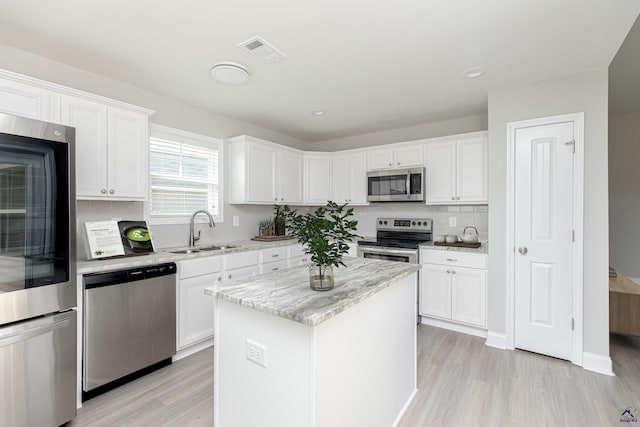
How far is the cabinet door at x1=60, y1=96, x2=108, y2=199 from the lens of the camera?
2.22m

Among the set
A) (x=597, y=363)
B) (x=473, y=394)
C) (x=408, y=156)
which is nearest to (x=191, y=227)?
(x=408, y=156)

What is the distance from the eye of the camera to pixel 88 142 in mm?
2316

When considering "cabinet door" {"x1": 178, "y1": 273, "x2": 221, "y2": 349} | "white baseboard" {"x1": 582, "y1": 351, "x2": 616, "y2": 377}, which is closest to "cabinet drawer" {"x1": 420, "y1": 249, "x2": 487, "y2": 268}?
"white baseboard" {"x1": 582, "y1": 351, "x2": 616, "y2": 377}

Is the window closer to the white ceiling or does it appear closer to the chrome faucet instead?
the chrome faucet

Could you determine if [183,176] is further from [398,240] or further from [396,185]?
[398,240]

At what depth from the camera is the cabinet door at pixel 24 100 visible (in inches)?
75.6

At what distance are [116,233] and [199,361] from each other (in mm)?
1351

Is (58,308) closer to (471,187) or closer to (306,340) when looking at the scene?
(306,340)

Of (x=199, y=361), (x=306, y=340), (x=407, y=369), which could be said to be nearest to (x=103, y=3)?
(x=306, y=340)

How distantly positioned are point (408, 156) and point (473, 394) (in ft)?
8.87

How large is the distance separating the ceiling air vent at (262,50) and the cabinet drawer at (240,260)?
6.14 ft

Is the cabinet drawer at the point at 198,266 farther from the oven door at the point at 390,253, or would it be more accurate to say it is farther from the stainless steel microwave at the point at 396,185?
the stainless steel microwave at the point at 396,185

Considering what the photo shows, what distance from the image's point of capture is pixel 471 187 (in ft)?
11.4

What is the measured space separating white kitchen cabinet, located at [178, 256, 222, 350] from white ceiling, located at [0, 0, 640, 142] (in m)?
1.71
